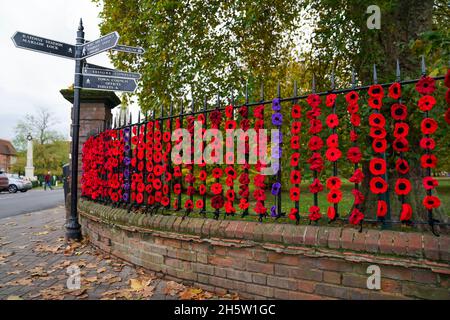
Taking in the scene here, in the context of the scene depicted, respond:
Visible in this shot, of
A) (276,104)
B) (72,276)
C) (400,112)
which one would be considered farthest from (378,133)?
(72,276)

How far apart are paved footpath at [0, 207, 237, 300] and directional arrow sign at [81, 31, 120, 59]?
3307 mm

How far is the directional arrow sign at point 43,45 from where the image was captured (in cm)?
493

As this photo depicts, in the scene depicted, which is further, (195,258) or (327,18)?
(327,18)

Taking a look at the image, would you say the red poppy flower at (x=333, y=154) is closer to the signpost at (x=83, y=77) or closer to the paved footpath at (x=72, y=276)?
the paved footpath at (x=72, y=276)

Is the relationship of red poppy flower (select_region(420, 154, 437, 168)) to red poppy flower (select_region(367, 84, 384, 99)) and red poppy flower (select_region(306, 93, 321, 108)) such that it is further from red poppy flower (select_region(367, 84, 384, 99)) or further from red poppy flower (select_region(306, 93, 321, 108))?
red poppy flower (select_region(306, 93, 321, 108))

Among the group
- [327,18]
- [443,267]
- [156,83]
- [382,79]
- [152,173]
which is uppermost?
[327,18]

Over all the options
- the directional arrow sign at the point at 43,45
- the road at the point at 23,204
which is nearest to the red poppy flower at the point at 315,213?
the directional arrow sign at the point at 43,45

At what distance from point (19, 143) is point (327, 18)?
6637 centimetres

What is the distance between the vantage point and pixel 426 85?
2.53 meters

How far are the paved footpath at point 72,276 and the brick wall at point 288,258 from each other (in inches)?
9.4

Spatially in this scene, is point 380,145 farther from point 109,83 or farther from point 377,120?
point 109,83
